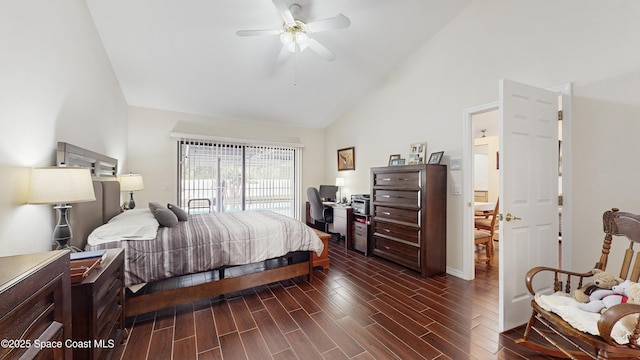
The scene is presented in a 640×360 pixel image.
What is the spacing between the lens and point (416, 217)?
320 cm

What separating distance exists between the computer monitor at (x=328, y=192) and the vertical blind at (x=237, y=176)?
62 cm

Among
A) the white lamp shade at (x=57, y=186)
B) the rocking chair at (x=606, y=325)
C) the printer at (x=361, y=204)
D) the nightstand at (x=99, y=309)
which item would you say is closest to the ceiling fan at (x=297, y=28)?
the white lamp shade at (x=57, y=186)

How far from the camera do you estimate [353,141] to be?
16.6 ft

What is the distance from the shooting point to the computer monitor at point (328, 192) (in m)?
5.44

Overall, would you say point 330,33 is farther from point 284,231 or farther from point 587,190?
point 587,190

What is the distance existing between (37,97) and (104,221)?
1488 millimetres

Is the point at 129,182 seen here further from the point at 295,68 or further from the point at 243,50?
the point at 295,68

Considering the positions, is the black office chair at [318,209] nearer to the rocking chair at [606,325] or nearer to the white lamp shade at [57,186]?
the rocking chair at [606,325]

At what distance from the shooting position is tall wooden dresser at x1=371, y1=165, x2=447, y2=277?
3.08m

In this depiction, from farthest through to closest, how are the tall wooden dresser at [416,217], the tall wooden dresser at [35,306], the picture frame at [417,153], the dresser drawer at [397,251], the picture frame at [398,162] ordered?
the picture frame at [398,162], the picture frame at [417,153], the dresser drawer at [397,251], the tall wooden dresser at [416,217], the tall wooden dresser at [35,306]

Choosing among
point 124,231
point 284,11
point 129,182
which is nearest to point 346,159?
point 284,11

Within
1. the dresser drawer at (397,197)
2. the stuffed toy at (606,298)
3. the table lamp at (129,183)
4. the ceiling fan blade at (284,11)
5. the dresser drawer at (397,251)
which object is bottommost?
the dresser drawer at (397,251)

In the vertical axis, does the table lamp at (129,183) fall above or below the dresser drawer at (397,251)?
above

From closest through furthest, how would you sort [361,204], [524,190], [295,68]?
[524,190]
[295,68]
[361,204]
